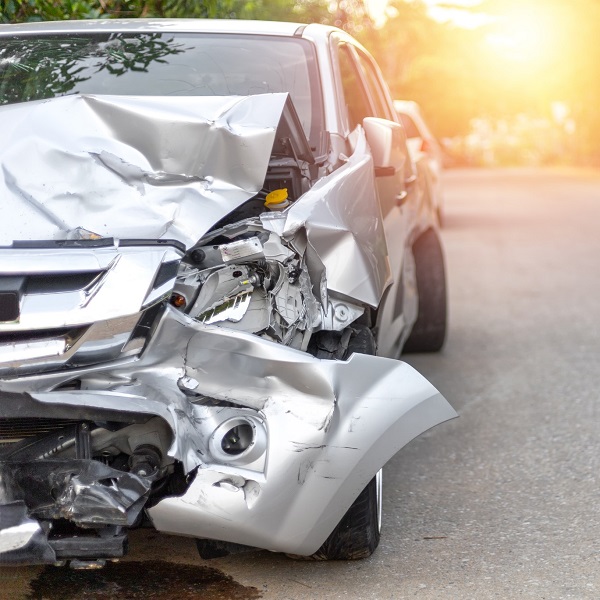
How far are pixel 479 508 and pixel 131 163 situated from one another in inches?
80.8

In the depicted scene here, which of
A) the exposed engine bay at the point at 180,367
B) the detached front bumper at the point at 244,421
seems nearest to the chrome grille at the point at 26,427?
the exposed engine bay at the point at 180,367

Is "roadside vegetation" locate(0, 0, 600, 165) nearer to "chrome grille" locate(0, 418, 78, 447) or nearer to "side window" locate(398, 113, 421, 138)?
"side window" locate(398, 113, 421, 138)

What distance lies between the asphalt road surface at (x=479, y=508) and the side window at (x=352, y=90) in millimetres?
1693

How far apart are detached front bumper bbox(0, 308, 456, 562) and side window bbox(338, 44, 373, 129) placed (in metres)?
1.89

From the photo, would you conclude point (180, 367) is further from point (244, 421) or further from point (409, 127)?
point (409, 127)

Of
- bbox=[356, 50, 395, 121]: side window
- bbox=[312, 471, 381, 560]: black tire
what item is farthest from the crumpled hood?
bbox=[356, 50, 395, 121]: side window

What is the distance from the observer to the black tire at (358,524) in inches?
147

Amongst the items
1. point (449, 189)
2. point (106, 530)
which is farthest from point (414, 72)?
point (106, 530)

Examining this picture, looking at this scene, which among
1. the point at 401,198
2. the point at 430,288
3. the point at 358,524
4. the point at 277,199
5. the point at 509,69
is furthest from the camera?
the point at 509,69

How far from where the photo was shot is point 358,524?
3.78 meters

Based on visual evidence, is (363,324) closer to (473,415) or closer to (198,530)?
(198,530)

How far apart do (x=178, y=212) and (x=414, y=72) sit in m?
45.7

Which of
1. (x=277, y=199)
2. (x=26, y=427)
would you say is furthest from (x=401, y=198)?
(x=26, y=427)

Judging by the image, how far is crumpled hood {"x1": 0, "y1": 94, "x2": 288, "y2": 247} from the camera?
3543 millimetres
